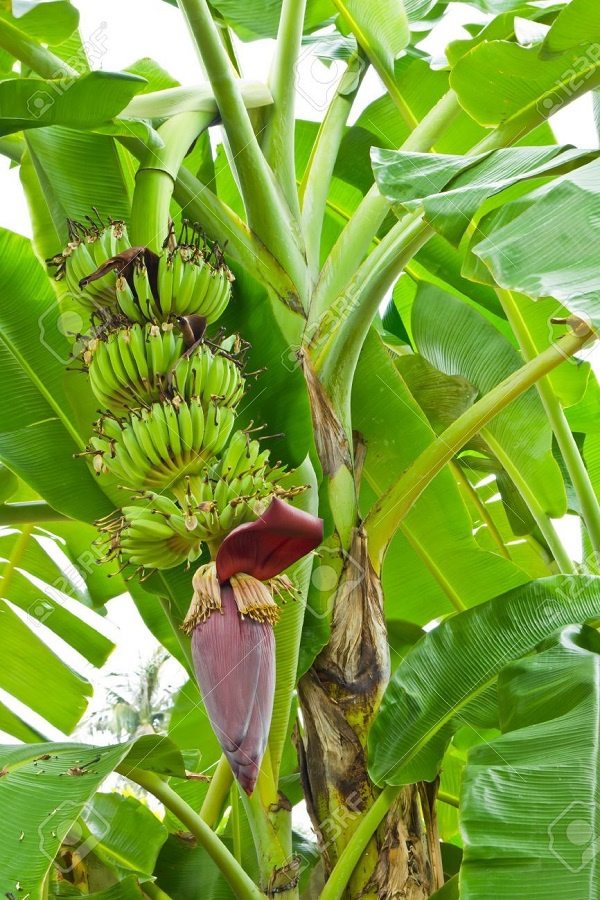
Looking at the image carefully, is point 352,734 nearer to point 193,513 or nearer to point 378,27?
point 193,513

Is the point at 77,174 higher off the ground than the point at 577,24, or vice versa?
the point at 577,24

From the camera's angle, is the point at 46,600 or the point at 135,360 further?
the point at 46,600

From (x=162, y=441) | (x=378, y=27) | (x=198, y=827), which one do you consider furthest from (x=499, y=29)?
(x=198, y=827)

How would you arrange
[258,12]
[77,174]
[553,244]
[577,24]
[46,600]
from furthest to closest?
[46,600]
[258,12]
[77,174]
[577,24]
[553,244]

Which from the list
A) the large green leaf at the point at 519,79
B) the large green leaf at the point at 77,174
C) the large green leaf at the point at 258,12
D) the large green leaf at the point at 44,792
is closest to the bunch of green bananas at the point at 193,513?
the large green leaf at the point at 44,792

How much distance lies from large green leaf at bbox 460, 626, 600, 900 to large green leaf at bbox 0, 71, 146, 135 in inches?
28.0

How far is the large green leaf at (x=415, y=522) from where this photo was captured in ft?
3.73

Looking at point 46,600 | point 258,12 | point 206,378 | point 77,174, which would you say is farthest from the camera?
point 46,600

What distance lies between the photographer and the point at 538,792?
2.27 feet

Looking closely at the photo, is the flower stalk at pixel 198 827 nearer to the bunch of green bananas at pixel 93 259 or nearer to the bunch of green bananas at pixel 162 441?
the bunch of green bananas at pixel 162 441

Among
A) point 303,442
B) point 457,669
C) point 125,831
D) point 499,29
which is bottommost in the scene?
point 125,831

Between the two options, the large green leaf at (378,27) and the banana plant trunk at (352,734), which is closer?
the banana plant trunk at (352,734)

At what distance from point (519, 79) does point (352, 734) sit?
80 cm

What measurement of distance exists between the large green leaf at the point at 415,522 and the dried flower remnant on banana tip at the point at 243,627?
48cm
